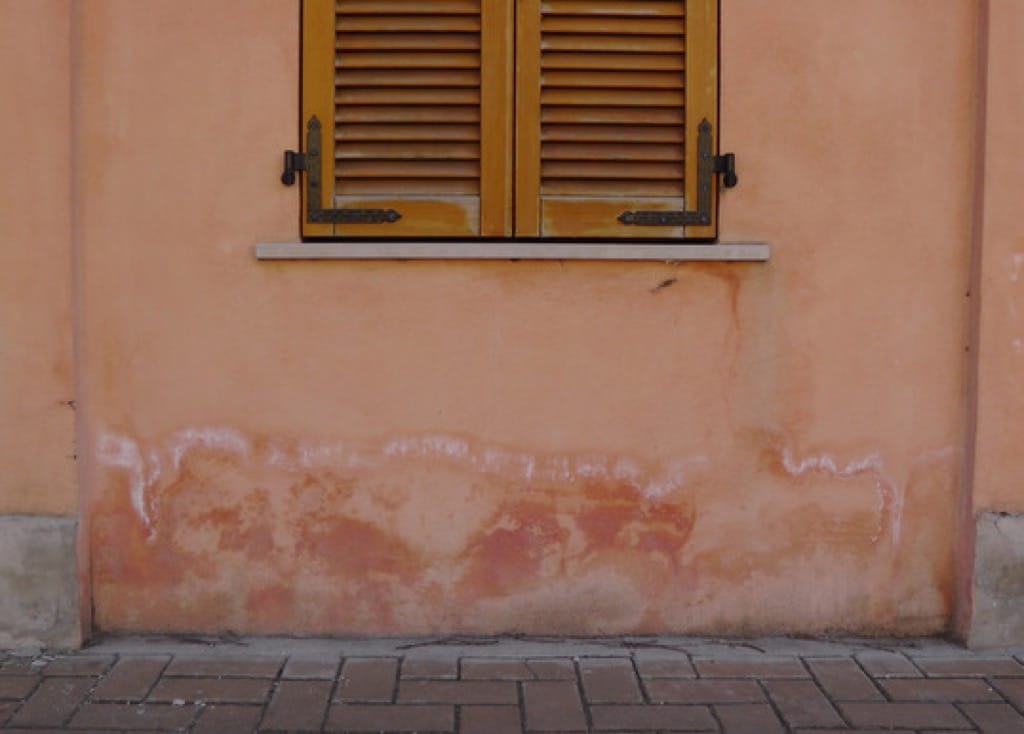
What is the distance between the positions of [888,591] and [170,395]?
281cm

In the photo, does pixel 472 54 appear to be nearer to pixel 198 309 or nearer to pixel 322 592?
pixel 198 309

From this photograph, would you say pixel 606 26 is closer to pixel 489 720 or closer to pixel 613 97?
pixel 613 97

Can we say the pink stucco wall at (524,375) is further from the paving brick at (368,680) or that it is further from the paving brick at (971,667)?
the paving brick at (971,667)

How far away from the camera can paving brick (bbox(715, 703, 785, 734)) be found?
11.6 feet

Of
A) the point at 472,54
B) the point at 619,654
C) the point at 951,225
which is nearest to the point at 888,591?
the point at 619,654

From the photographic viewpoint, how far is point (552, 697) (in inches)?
148

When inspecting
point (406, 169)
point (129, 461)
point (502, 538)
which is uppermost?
point (406, 169)

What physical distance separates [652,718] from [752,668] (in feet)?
1.87

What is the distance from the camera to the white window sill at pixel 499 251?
4.18 metres

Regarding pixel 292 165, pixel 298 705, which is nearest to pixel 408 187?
pixel 292 165

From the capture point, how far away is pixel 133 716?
3621 millimetres

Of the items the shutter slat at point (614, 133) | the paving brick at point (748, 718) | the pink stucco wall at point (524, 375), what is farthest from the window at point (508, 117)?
the paving brick at point (748, 718)

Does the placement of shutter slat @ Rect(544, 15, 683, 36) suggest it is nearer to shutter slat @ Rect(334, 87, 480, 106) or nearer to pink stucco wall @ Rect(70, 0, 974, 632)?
pink stucco wall @ Rect(70, 0, 974, 632)

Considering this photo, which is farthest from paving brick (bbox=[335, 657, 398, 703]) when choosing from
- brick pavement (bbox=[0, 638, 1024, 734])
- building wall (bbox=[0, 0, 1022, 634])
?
building wall (bbox=[0, 0, 1022, 634])
